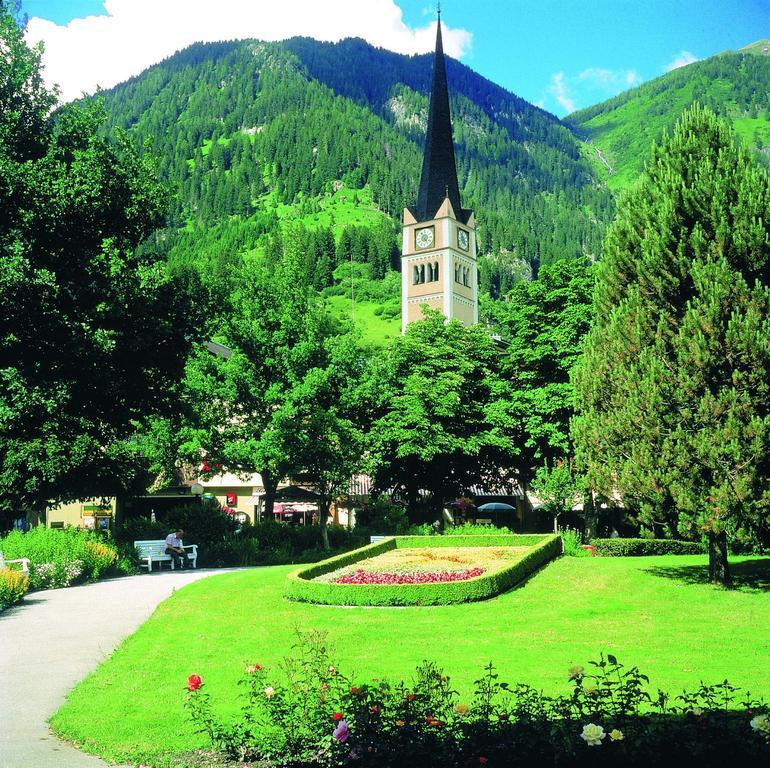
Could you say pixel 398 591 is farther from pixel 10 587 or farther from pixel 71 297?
pixel 71 297

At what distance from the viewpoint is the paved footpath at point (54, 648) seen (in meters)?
8.63

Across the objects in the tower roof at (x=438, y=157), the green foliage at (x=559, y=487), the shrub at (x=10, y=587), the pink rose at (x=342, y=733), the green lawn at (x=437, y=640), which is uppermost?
the tower roof at (x=438, y=157)

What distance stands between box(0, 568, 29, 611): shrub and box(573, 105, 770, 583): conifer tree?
15.0 meters

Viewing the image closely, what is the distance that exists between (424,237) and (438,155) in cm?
1352

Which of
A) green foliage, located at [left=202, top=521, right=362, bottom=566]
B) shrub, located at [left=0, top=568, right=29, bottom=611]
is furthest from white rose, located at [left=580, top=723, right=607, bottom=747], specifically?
green foliage, located at [left=202, top=521, right=362, bottom=566]

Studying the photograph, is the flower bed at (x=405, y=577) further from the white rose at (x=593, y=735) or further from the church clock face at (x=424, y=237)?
the church clock face at (x=424, y=237)

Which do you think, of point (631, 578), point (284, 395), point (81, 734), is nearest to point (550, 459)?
point (284, 395)

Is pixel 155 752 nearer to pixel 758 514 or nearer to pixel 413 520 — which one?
pixel 758 514

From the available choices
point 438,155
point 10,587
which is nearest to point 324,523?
point 10,587

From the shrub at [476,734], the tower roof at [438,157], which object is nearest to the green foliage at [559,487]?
the shrub at [476,734]

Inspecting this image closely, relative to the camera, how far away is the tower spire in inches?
3757

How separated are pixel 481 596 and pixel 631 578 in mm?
5780

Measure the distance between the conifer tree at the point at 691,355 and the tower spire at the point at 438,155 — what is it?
7606cm

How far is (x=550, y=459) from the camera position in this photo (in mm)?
44938
